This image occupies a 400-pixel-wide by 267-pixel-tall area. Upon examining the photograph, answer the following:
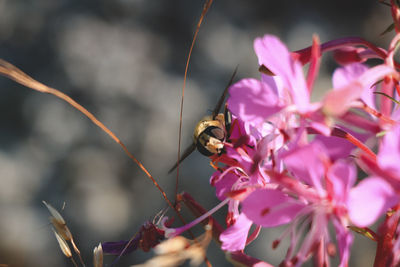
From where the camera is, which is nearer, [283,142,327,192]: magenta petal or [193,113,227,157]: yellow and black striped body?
[283,142,327,192]: magenta petal

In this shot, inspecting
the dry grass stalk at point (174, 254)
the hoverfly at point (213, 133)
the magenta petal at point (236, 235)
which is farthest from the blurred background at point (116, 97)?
the dry grass stalk at point (174, 254)

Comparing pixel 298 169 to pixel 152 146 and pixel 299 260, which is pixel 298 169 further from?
pixel 152 146

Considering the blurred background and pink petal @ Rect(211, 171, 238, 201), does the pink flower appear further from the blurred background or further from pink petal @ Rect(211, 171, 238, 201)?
the blurred background

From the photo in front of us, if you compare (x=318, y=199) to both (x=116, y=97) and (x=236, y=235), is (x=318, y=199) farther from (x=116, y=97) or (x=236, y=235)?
(x=116, y=97)

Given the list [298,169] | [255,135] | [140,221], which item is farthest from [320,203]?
[140,221]

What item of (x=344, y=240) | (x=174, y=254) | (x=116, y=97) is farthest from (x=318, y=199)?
(x=116, y=97)

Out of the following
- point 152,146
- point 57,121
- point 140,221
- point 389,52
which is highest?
point 389,52

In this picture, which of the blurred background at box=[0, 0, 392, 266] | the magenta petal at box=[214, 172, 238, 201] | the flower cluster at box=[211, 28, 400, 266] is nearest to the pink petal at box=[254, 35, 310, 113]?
the flower cluster at box=[211, 28, 400, 266]
